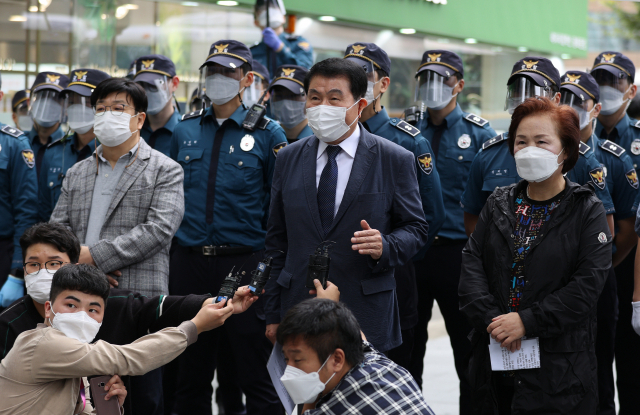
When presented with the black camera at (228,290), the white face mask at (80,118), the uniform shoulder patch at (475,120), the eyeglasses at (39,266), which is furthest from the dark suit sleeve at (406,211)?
the white face mask at (80,118)

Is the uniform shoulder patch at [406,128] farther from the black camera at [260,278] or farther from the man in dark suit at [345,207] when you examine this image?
the black camera at [260,278]

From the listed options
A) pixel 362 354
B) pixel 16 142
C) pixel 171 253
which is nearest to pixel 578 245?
pixel 362 354

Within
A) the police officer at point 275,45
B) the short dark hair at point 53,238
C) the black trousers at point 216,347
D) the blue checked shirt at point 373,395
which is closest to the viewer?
the blue checked shirt at point 373,395

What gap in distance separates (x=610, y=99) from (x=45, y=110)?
4.14 metres

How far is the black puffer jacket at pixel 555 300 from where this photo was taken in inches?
116

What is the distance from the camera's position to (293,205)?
3.24 meters

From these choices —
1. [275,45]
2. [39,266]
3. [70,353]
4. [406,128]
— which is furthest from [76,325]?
[275,45]

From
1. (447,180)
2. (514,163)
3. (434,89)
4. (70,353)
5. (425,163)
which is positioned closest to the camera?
(70,353)

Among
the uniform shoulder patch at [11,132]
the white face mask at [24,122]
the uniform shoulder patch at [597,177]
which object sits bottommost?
the uniform shoulder patch at [597,177]

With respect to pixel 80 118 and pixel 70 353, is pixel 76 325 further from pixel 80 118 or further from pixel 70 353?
pixel 80 118

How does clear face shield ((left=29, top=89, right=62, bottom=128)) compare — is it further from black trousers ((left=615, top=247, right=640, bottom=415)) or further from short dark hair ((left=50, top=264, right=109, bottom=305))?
→ black trousers ((left=615, top=247, right=640, bottom=415))

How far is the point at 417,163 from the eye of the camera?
415 cm

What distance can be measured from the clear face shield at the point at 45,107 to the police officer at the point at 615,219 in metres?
3.80

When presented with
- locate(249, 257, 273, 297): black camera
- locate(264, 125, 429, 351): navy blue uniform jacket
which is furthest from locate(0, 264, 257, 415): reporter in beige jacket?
locate(264, 125, 429, 351): navy blue uniform jacket
